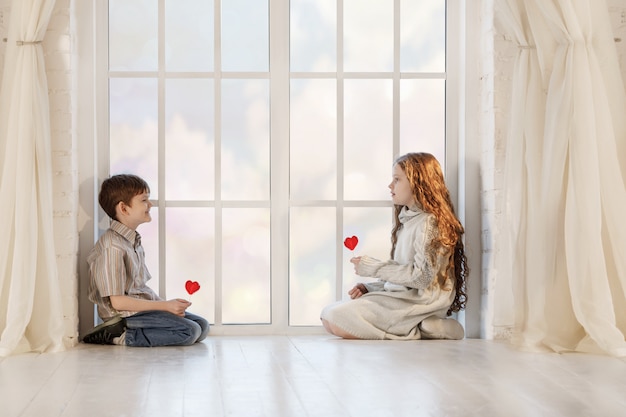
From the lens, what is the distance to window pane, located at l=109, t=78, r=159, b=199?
4.47 meters

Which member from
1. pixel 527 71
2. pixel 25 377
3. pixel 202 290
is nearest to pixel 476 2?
pixel 527 71

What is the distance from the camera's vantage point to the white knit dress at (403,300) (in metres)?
4.27

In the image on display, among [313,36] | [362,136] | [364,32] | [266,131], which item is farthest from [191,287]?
[364,32]

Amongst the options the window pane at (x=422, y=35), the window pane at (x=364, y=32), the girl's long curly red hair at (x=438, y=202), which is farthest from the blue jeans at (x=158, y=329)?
the window pane at (x=422, y=35)

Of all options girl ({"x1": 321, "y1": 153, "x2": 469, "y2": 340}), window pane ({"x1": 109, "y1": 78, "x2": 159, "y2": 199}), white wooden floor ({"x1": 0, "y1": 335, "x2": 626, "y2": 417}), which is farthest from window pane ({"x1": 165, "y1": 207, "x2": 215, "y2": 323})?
girl ({"x1": 321, "y1": 153, "x2": 469, "y2": 340})

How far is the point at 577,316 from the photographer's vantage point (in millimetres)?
3840

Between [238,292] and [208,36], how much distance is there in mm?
1241

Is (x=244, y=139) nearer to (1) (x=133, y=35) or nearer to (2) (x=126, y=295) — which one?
(1) (x=133, y=35)

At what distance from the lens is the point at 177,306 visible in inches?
163

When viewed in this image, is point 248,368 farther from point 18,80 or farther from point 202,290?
point 18,80

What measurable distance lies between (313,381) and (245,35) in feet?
6.61

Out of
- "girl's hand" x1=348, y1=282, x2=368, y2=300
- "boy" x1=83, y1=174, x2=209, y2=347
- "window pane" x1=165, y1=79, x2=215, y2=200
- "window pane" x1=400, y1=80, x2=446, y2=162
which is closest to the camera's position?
"boy" x1=83, y1=174, x2=209, y2=347

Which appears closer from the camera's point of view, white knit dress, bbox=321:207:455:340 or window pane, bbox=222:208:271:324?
white knit dress, bbox=321:207:455:340

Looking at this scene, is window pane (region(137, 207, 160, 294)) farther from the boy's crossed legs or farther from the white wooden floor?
the white wooden floor
